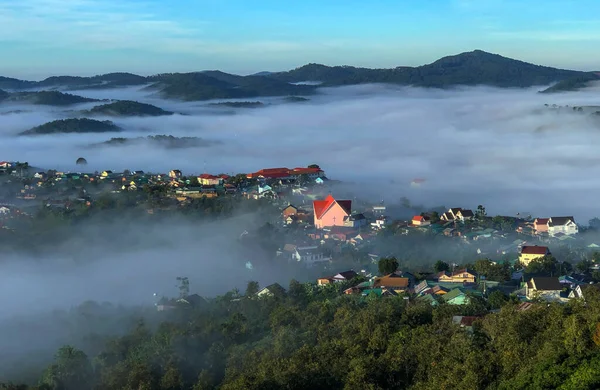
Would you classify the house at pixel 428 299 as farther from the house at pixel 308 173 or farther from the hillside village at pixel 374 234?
the house at pixel 308 173

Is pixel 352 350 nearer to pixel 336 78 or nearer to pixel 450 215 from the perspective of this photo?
pixel 450 215

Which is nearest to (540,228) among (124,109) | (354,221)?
(354,221)

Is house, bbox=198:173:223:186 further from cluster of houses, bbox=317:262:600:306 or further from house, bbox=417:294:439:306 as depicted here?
house, bbox=417:294:439:306

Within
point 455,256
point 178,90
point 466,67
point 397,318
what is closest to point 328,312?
point 397,318

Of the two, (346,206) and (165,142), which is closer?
(346,206)

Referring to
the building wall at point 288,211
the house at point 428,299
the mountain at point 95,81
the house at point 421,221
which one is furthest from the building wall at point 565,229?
the mountain at point 95,81

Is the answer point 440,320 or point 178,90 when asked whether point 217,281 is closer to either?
point 440,320

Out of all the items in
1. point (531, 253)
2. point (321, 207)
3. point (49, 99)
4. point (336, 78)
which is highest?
point (336, 78)
